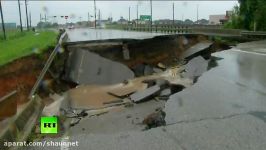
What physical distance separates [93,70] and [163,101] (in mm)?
8106

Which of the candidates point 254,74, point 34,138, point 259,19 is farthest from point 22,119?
point 259,19

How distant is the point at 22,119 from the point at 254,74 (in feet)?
24.7

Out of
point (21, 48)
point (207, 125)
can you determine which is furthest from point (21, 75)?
point (207, 125)

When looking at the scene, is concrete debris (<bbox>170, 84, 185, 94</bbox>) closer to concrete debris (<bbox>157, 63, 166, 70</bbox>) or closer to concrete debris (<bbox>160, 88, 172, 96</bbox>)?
concrete debris (<bbox>160, 88, 172, 96</bbox>)

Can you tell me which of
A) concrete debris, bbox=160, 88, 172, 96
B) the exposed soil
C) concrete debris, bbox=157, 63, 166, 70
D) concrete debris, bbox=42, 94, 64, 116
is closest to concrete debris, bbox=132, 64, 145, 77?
concrete debris, bbox=157, 63, 166, 70

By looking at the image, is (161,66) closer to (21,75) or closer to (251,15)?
(21,75)

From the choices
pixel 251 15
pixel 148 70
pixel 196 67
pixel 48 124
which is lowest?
pixel 148 70

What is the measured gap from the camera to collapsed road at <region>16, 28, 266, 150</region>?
512 centimetres

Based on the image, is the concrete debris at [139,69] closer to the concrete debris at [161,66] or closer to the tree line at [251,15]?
the concrete debris at [161,66]

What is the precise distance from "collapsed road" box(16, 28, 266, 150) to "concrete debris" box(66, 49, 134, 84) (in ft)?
0.18

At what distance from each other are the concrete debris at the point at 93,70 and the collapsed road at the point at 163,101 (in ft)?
0.18

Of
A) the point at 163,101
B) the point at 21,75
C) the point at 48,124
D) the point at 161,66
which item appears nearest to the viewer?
the point at 48,124

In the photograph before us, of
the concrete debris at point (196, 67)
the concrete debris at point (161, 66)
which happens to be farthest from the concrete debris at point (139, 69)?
the concrete debris at point (196, 67)

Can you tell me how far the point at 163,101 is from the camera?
34.0 ft
